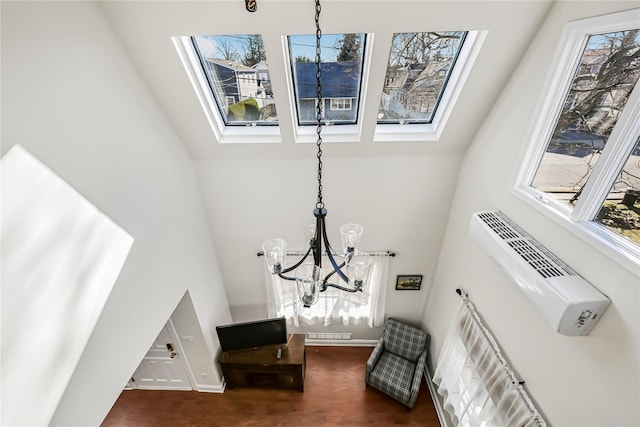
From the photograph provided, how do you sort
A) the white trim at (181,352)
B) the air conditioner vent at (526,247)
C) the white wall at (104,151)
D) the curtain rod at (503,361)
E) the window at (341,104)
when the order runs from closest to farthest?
1. the white wall at (104,151)
2. the air conditioner vent at (526,247)
3. the curtain rod at (503,361)
4. the window at (341,104)
5. the white trim at (181,352)

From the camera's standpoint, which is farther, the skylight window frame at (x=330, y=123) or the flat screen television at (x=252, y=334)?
the flat screen television at (x=252, y=334)

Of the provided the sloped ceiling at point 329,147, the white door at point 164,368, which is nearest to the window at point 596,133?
the sloped ceiling at point 329,147

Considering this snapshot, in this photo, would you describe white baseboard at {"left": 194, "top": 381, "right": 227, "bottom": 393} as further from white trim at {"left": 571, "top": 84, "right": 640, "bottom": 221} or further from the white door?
white trim at {"left": 571, "top": 84, "right": 640, "bottom": 221}

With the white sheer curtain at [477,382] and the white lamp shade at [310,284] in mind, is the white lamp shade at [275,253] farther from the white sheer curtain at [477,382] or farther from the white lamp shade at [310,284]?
the white sheer curtain at [477,382]

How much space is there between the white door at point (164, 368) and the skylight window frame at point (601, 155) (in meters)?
3.96

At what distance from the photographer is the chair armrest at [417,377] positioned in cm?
372


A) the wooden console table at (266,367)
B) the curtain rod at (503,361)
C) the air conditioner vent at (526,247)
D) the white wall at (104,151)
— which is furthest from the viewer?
the wooden console table at (266,367)

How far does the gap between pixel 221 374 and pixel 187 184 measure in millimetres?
2812

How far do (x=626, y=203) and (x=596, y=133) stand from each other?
451mm

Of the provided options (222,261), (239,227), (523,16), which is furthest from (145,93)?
(523,16)

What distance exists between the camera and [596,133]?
1.69 m

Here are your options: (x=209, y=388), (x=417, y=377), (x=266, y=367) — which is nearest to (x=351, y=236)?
(x=266, y=367)

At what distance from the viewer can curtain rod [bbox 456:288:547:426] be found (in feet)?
6.52

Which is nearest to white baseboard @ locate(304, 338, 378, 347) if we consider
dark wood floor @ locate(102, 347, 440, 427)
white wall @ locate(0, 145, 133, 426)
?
dark wood floor @ locate(102, 347, 440, 427)
